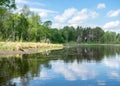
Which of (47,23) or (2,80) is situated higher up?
(47,23)

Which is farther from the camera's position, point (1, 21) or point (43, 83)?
point (1, 21)

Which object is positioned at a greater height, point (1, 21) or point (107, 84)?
point (1, 21)

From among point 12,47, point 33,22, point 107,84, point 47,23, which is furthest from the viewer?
point 47,23

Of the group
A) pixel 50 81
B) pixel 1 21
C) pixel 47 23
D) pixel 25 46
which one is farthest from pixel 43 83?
pixel 47 23

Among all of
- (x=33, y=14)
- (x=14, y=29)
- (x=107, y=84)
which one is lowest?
(x=107, y=84)

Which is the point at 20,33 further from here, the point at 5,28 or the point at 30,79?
the point at 30,79

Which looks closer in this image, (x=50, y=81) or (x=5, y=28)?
(x=50, y=81)

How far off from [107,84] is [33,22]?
97252 millimetres

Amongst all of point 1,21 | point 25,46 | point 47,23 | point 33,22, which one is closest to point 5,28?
point 1,21

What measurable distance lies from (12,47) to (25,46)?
12.3 m

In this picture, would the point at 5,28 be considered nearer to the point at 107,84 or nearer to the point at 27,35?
the point at 27,35

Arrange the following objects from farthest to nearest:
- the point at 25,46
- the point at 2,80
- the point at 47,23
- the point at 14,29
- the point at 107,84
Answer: the point at 47,23, the point at 14,29, the point at 25,46, the point at 2,80, the point at 107,84

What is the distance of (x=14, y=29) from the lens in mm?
96062

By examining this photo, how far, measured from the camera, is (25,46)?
204 ft
